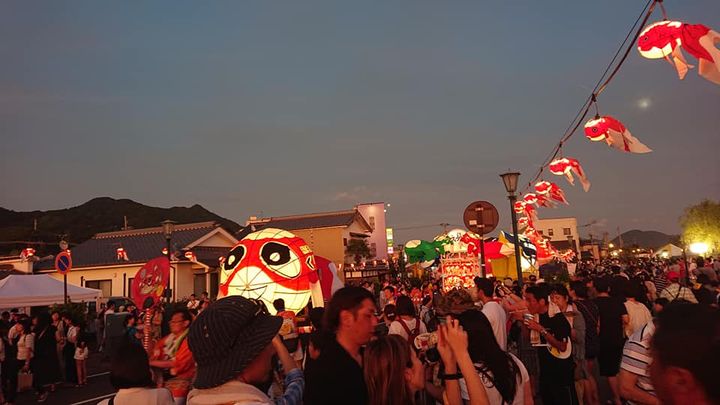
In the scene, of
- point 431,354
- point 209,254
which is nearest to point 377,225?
point 209,254

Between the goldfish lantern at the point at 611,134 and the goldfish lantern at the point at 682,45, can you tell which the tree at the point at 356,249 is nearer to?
the goldfish lantern at the point at 611,134

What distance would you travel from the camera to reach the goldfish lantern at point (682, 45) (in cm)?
588

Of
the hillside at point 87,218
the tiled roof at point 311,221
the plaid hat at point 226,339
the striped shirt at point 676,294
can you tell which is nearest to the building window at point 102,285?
the tiled roof at point 311,221

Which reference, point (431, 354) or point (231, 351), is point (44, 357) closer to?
point (431, 354)

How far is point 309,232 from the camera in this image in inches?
1799

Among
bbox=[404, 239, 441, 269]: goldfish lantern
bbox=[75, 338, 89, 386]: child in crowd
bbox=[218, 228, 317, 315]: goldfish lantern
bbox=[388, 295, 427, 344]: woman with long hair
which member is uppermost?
bbox=[404, 239, 441, 269]: goldfish lantern

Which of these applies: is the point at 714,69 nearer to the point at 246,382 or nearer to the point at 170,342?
the point at 246,382

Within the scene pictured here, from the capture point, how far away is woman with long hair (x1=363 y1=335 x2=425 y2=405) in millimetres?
Answer: 2928

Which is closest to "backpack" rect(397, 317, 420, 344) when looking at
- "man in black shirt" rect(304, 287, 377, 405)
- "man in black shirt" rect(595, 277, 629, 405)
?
"man in black shirt" rect(595, 277, 629, 405)

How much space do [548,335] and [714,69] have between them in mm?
3813

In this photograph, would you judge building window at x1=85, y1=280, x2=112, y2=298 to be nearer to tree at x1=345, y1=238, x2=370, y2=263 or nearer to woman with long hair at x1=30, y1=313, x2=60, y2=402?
tree at x1=345, y1=238, x2=370, y2=263

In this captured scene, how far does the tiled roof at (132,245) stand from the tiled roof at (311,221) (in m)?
11.6

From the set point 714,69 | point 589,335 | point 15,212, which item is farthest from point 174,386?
point 15,212

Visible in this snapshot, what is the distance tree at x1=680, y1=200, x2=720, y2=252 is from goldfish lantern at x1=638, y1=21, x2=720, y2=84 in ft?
185
